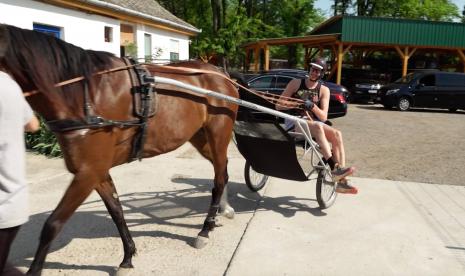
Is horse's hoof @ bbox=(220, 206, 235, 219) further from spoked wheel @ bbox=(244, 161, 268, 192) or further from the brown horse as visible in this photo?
the brown horse

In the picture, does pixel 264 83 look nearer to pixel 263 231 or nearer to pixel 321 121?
pixel 321 121

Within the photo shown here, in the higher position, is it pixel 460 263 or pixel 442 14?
pixel 442 14

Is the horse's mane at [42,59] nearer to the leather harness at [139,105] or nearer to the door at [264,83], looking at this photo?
the leather harness at [139,105]

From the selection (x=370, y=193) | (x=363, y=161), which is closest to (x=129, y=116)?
(x=370, y=193)

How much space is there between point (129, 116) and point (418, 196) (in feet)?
14.2

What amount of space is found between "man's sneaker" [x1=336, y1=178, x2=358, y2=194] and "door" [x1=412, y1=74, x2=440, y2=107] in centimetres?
1535

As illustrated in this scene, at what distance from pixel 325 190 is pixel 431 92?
15596 mm

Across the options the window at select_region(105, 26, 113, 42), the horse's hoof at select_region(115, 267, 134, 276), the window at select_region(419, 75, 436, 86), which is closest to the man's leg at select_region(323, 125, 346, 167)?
the horse's hoof at select_region(115, 267, 134, 276)

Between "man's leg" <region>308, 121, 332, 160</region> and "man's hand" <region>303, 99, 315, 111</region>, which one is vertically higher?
"man's hand" <region>303, 99, 315, 111</region>

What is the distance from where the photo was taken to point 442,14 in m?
46.2

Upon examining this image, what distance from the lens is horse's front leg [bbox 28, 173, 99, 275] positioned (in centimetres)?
287

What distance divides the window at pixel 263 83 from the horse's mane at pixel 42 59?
10460mm

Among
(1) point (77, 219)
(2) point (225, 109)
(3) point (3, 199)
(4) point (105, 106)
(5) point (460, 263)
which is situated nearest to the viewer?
(3) point (3, 199)

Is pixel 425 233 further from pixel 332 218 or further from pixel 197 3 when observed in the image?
pixel 197 3
